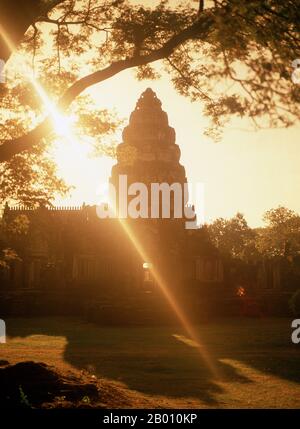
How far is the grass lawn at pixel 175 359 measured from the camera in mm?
8906

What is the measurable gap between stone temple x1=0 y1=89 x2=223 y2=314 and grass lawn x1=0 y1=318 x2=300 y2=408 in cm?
564

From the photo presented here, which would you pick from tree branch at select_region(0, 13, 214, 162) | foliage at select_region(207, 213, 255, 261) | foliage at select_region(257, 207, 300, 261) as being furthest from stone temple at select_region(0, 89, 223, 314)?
foliage at select_region(207, 213, 255, 261)

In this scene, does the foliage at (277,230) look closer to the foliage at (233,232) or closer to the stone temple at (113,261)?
the foliage at (233,232)

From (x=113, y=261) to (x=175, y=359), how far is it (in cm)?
1933

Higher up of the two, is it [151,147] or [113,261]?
[151,147]

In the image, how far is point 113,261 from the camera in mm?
32281

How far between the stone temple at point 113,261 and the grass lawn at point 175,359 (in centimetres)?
564

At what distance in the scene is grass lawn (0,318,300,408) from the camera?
8.91 metres
